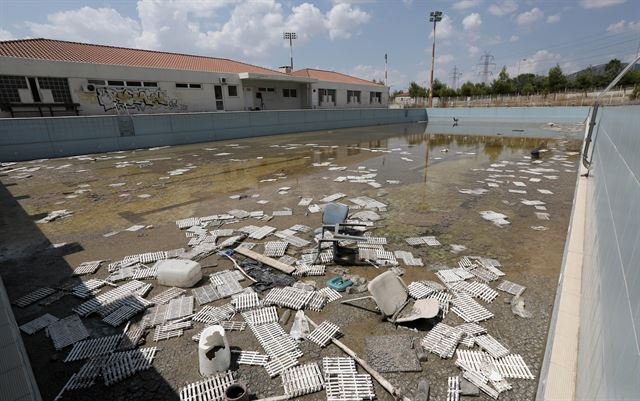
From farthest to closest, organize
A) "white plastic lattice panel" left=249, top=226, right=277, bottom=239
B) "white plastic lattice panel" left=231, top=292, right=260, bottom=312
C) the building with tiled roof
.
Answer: the building with tiled roof < "white plastic lattice panel" left=249, top=226, right=277, bottom=239 < "white plastic lattice panel" left=231, top=292, right=260, bottom=312

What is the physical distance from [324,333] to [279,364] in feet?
1.83

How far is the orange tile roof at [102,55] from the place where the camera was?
1820cm

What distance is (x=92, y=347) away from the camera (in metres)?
2.96

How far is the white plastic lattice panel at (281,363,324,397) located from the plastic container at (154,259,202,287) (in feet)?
6.20

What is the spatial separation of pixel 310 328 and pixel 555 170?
1039cm

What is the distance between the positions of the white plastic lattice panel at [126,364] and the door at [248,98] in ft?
85.4

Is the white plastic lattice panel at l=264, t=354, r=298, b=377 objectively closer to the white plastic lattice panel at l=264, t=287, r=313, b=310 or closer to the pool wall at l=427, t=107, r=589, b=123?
the white plastic lattice panel at l=264, t=287, r=313, b=310

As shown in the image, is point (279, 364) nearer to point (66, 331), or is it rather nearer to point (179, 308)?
point (179, 308)

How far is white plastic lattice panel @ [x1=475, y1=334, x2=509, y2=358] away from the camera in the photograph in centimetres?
282

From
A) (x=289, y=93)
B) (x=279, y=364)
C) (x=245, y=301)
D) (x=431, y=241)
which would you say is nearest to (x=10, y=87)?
(x=289, y=93)

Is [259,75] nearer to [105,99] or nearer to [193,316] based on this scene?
[105,99]

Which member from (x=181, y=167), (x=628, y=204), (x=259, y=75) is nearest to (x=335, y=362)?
(x=628, y=204)

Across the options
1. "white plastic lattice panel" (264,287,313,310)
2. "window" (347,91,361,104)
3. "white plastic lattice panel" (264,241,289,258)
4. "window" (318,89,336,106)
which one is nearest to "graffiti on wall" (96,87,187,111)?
"window" (318,89,336,106)

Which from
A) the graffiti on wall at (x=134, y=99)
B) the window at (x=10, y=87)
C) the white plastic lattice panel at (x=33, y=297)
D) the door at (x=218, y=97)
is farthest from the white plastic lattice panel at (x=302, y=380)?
the door at (x=218, y=97)
